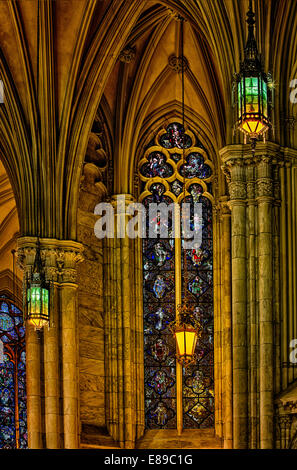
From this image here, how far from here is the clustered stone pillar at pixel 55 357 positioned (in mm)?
31938

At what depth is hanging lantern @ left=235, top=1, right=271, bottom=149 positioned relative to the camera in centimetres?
2266

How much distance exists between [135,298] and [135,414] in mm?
2908

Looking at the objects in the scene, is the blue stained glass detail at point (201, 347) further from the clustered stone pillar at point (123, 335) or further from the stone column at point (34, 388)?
the stone column at point (34, 388)

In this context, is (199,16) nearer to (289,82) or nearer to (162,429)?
(289,82)

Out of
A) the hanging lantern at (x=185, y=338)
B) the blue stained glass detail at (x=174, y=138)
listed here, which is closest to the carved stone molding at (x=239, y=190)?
the hanging lantern at (x=185, y=338)

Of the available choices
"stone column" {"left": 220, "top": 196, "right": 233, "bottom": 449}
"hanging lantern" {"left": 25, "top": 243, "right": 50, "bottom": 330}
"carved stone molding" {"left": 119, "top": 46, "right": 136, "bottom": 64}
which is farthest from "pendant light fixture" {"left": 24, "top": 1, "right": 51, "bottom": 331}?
"stone column" {"left": 220, "top": 196, "right": 233, "bottom": 449}

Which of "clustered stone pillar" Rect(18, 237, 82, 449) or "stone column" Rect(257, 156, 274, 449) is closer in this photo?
"stone column" Rect(257, 156, 274, 449)

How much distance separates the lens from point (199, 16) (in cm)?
3005

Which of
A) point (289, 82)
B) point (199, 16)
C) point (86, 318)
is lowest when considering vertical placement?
point (86, 318)

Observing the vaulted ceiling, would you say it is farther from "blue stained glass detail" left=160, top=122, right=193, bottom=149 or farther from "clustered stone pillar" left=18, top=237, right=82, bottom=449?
"blue stained glass detail" left=160, top=122, right=193, bottom=149

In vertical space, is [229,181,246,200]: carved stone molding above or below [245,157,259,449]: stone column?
above

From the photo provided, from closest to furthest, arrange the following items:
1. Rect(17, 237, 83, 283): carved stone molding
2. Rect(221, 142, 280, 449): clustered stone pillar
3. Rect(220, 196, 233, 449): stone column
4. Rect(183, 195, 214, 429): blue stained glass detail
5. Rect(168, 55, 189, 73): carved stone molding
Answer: Rect(221, 142, 280, 449): clustered stone pillar
Rect(220, 196, 233, 449): stone column
Rect(17, 237, 83, 283): carved stone molding
Rect(183, 195, 214, 429): blue stained glass detail
Rect(168, 55, 189, 73): carved stone molding

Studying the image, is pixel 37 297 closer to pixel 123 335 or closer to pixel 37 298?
pixel 37 298

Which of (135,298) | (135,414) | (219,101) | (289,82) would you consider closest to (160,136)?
(219,101)
